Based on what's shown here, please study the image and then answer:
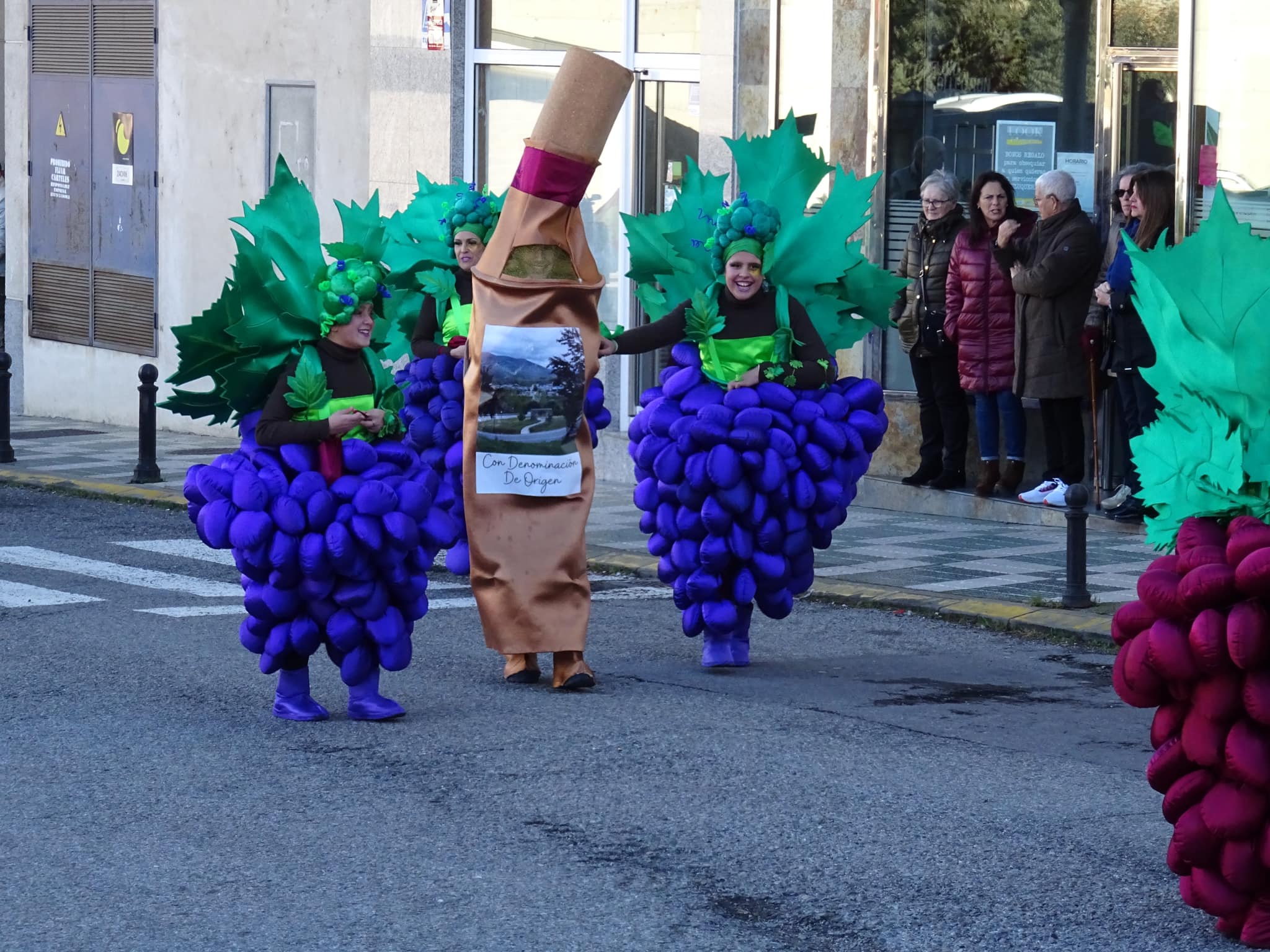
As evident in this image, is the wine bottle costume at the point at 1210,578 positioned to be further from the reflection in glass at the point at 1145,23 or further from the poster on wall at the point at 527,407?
the reflection in glass at the point at 1145,23

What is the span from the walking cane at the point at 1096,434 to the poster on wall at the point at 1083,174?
3.76ft

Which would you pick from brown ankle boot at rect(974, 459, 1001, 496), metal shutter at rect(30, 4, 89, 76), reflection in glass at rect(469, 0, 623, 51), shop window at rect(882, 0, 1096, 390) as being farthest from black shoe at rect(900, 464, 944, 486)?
metal shutter at rect(30, 4, 89, 76)

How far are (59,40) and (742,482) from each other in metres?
13.2

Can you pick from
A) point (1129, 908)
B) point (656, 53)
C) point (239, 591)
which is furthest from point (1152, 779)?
point (656, 53)

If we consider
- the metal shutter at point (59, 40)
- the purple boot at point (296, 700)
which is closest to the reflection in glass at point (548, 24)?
the metal shutter at point (59, 40)

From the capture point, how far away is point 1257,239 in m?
5.37

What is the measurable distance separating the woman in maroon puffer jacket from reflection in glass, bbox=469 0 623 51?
3.66 m

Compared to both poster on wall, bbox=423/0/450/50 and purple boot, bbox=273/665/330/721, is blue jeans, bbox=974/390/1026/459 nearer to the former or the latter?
poster on wall, bbox=423/0/450/50

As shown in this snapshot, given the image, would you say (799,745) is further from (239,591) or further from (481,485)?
(239,591)

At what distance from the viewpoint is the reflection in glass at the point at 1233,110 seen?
12211 mm

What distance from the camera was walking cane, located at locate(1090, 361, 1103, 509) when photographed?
12.8 metres

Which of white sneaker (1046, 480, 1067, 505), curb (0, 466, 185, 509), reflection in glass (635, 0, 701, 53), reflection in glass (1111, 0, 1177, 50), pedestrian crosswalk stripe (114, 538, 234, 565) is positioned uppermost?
reflection in glass (635, 0, 701, 53)

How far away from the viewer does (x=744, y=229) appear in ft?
28.2

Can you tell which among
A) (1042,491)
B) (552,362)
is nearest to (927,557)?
(1042,491)
